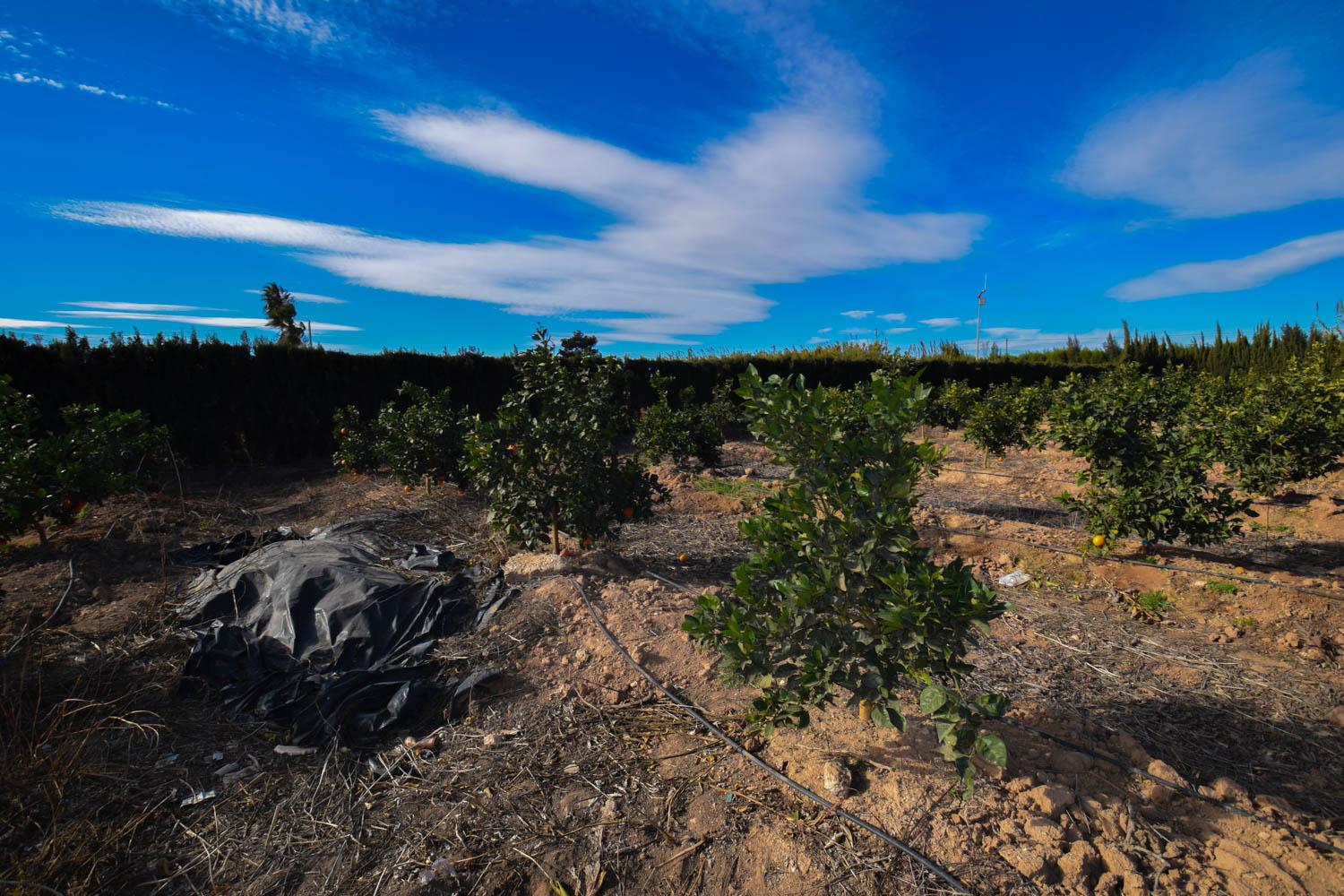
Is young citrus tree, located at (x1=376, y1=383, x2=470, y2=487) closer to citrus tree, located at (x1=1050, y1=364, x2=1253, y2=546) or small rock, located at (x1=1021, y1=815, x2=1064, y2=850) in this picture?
citrus tree, located at (x1=1050, y1=364, x2=1253, y2=546)

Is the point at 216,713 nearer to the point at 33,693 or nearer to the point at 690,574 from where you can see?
the point at 33,693

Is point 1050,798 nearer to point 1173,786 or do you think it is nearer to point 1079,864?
point 1079,864

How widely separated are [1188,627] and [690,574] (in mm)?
3482

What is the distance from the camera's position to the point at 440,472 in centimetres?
816

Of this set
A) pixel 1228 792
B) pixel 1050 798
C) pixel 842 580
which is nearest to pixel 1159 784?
pixel 1228 792

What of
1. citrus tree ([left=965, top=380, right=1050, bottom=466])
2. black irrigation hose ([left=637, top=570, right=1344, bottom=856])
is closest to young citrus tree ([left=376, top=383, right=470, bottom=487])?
black irrigation hose ([left=637, top=570, right=1344, bottom=856])

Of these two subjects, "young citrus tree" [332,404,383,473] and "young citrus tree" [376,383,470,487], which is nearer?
"young citrus tree" [376,383,470,487]

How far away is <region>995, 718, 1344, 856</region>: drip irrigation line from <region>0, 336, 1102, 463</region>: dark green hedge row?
610cm

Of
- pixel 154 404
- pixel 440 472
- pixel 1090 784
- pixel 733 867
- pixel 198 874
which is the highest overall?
pixel 154 404

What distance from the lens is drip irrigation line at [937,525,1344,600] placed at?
4383mm

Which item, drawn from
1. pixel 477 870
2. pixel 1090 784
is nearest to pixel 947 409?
pixel 1090 784

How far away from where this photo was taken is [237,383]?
11.2m

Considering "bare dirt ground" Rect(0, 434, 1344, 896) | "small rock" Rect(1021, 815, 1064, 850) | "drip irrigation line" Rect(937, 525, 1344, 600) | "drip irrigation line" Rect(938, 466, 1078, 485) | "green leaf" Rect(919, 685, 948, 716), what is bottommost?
"bare dirt ground" Rect(0, 434, 1344, 896)

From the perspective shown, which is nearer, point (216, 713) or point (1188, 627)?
point (216, 713)
